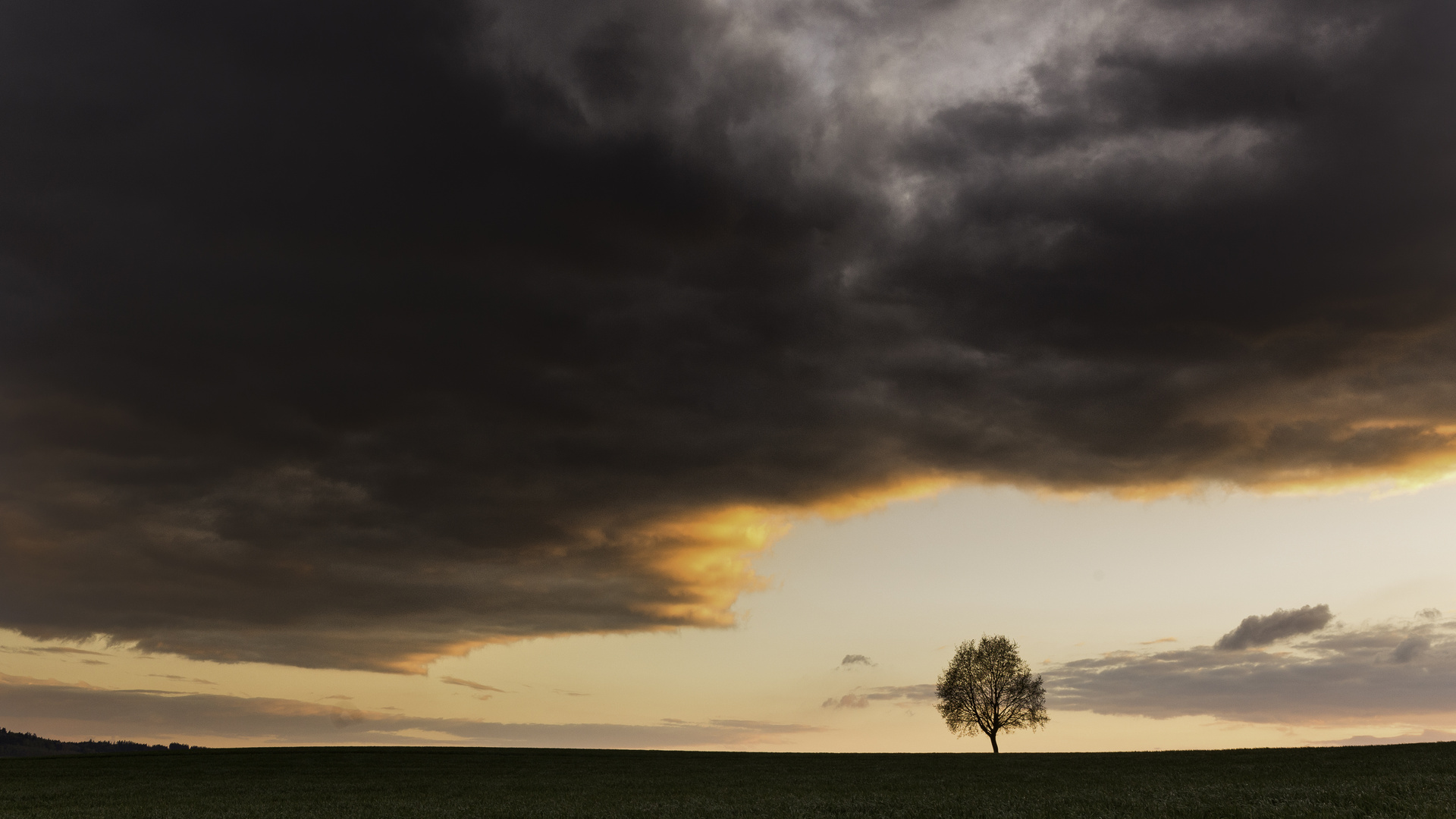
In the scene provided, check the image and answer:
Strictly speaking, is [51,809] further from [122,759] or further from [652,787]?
[122,759]

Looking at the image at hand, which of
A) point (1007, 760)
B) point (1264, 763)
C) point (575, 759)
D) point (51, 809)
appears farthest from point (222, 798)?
point (1264, 763)

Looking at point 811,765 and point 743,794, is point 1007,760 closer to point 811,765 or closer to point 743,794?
point 811,765

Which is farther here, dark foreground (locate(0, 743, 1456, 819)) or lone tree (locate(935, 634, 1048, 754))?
lone tree (locate(935, 634, 1048, 754))

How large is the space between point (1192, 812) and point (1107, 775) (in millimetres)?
24431

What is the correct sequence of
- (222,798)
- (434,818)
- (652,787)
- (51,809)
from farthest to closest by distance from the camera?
1. (652,787)
2. (222,798)
3. (51,809)
4. (434,818)

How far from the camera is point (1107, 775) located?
50.2 meters

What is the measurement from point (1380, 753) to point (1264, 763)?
13.1 meters

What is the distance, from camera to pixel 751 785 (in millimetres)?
52656

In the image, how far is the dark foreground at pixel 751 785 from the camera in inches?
→ 1276

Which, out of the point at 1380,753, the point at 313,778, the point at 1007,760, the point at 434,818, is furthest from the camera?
the point at 1007,760

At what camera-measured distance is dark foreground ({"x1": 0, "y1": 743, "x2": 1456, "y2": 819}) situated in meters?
32.4

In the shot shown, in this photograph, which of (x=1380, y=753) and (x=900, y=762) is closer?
(x=1380, y=753)

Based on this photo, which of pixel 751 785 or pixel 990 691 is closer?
pixel 751 785

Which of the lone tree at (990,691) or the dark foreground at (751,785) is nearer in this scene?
the dark foreground at (751,785)
